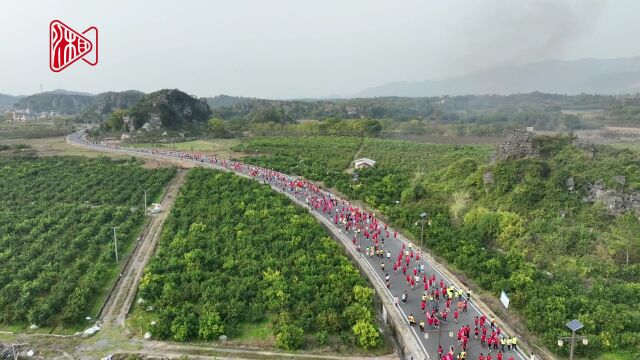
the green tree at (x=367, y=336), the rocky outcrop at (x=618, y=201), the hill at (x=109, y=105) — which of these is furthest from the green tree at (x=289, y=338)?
the hill at (x=109, y=105)

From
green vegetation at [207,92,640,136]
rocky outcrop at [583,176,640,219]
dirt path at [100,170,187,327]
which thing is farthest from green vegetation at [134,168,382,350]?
green vegetation at [207,92,640,136]

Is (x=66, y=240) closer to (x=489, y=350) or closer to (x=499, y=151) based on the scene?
(x=489, y=350)

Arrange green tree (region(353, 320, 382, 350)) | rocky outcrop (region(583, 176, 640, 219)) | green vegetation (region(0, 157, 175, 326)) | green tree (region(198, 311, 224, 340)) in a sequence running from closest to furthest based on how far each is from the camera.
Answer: green tree (region(353, 320, 382, 350))
green tree (region(198, 311, 224, 340))
green vegetation (region(0, 157, 175, 326))
rocky outcrop (region(583, 176, 640, 219))

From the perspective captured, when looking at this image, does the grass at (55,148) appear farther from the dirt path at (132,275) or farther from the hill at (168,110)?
the dirt path at (132,275)

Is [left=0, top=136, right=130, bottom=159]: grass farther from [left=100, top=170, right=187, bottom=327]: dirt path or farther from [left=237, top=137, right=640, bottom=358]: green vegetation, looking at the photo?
[left=237, top=137, right=640, bottom=358]: green vegetation

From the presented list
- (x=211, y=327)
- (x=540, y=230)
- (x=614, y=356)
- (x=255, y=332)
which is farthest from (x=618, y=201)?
(x=211, y=327)

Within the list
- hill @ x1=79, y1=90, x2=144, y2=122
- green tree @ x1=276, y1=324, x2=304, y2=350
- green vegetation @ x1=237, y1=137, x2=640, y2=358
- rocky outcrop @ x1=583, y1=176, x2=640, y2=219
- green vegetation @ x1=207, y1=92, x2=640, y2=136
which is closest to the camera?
green tree @ x1=276, y1=324, x2=304, y2=350
